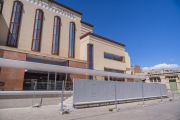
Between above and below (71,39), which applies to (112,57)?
below

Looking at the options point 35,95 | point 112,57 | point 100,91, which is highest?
point 112,57

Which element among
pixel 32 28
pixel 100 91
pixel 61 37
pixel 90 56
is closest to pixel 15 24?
pixel 32 28

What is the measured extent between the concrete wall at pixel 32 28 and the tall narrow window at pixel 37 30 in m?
0.54

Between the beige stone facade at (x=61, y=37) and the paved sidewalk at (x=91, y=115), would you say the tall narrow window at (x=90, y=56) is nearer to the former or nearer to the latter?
the beige stone facade at (x=61, y=37)

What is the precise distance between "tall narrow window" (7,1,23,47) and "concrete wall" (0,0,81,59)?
1.68 feet

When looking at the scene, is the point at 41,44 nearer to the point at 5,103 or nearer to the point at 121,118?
the point at 5,103

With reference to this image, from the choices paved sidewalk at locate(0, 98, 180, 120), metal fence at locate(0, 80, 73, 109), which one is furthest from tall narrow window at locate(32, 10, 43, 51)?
paved sidewalk at locate(0, 98, 180, 120)

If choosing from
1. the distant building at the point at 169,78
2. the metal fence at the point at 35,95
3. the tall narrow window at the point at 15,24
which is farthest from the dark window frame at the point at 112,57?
the tall narrow window at the point at 15,24

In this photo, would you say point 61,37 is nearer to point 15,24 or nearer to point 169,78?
point 15,24

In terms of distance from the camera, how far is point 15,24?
1962cm

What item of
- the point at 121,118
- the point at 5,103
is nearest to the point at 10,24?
the point at 5,103

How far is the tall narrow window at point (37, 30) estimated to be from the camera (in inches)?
824

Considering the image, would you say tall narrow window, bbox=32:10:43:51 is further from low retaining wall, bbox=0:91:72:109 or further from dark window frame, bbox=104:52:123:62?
dark window frame, bbox=104:52:123:62

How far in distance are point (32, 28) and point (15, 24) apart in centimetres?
260
